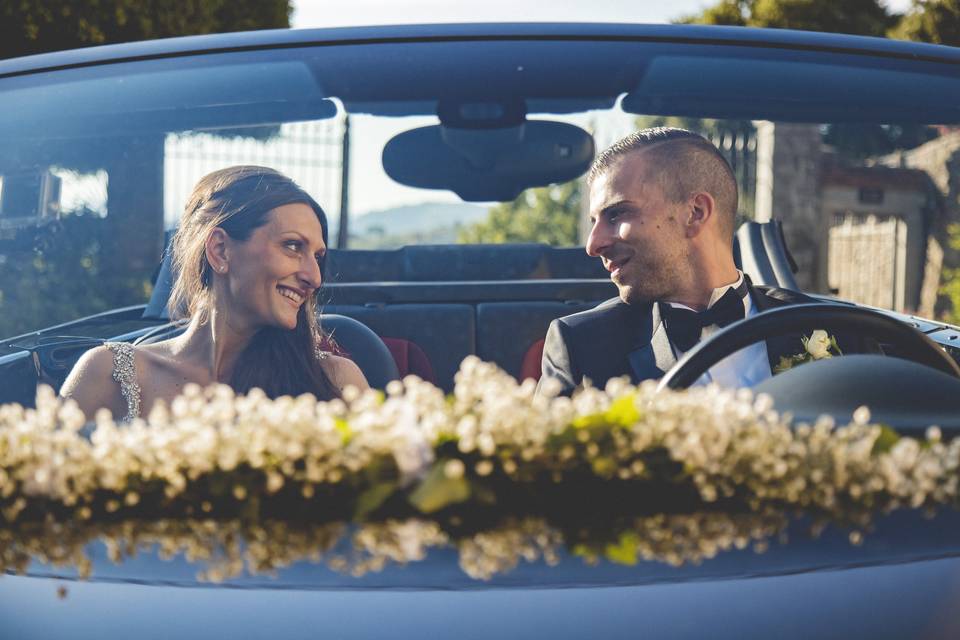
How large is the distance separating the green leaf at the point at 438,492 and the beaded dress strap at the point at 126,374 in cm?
84

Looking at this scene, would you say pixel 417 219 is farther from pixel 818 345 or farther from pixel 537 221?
pixel 818 345

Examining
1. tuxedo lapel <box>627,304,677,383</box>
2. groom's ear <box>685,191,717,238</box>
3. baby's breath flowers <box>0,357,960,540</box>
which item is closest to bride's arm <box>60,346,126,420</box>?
baby's breath flowers <box>0,357,960,540</box>

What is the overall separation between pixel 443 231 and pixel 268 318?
648 millimetres

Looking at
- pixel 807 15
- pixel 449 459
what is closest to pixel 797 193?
pixel 449 459

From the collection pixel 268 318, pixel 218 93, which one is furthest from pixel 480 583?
pixel 218 93

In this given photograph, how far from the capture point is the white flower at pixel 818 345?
6.32ft

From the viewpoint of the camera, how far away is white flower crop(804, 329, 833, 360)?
1.93 m

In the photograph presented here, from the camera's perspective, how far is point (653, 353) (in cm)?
199

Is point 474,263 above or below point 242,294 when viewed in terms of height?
above

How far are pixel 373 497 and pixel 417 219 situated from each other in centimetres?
131

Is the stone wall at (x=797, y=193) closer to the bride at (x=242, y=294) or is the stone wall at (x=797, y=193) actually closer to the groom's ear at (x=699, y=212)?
the groom's ear at (x=699, y=212)

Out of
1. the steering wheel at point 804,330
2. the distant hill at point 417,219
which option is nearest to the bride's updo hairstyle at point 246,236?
the distant hill at point 417,219

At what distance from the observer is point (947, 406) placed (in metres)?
1.42

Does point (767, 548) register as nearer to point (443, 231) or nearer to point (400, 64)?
point (400, 64)
